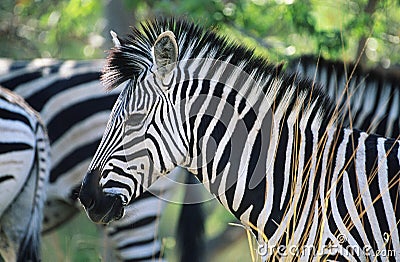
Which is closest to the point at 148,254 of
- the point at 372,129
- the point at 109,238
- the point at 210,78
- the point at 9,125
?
the point at 109,238

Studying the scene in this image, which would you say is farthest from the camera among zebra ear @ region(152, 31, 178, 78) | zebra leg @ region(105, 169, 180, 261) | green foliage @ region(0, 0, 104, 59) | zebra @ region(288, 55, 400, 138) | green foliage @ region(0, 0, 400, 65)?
green foliage @ region(0, 0, 104, 59)

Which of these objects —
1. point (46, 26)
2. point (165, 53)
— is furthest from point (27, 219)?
point (46, 26)

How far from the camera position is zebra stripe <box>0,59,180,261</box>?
4852 millimetres

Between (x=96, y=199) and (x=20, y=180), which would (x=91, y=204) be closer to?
(x=96, y=199)

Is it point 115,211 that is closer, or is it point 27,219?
point 115,211

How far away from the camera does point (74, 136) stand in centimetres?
508

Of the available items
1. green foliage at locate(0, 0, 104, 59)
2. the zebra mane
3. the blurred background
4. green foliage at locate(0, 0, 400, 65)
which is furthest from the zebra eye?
green foliage at locate(0, 0, 104, 59)

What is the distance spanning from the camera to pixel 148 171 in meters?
3.22

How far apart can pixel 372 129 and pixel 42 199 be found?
83.5 inches

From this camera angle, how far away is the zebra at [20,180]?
4.47m

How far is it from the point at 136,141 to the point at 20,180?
1587 millimetres

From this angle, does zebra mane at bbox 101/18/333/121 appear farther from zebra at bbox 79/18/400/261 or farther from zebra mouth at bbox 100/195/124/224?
zebra mouth at bbox 100/195/124/224

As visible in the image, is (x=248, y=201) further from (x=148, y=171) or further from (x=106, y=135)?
(x=106, y=135)

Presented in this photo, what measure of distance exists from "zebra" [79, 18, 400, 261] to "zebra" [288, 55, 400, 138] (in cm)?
179
